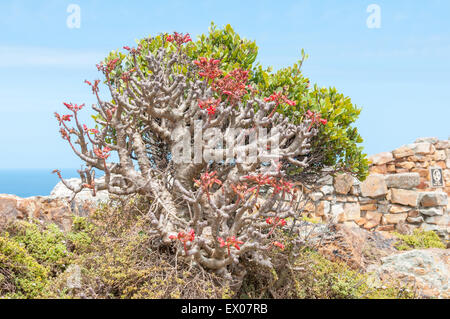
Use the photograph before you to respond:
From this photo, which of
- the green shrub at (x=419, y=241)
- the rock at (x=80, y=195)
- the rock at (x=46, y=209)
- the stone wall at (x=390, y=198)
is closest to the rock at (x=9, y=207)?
the rock at (x=46, y=209)

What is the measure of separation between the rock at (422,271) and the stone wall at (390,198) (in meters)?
4.12

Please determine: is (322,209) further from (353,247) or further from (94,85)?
(94,85)

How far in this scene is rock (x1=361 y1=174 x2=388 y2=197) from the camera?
12.0 meters

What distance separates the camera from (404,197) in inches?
478

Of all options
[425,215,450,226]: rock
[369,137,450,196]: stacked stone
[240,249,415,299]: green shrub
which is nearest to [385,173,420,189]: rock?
[369,137,450,196]: stacked stone

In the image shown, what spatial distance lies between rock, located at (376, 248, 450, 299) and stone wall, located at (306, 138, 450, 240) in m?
4.12

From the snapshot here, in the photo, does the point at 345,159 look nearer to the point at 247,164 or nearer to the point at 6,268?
the point at 247,164

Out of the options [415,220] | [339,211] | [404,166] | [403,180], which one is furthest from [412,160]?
[339,211]

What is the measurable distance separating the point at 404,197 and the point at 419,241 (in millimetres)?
1869

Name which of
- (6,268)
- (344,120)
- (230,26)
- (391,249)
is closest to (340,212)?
(391,249)

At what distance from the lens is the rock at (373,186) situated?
1196cm

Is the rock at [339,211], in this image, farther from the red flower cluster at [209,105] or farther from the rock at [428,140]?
the red flower cluster at [209,105]

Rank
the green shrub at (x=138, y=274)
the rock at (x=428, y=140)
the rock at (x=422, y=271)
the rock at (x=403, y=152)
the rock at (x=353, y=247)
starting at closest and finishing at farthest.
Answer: the green shrub at (x=138, y=274)
the rock at (x=422, y=271)
the rock at (x=353, y=247)
the rock at (x=403, y=152)
the rock at (x=428, y=140)
